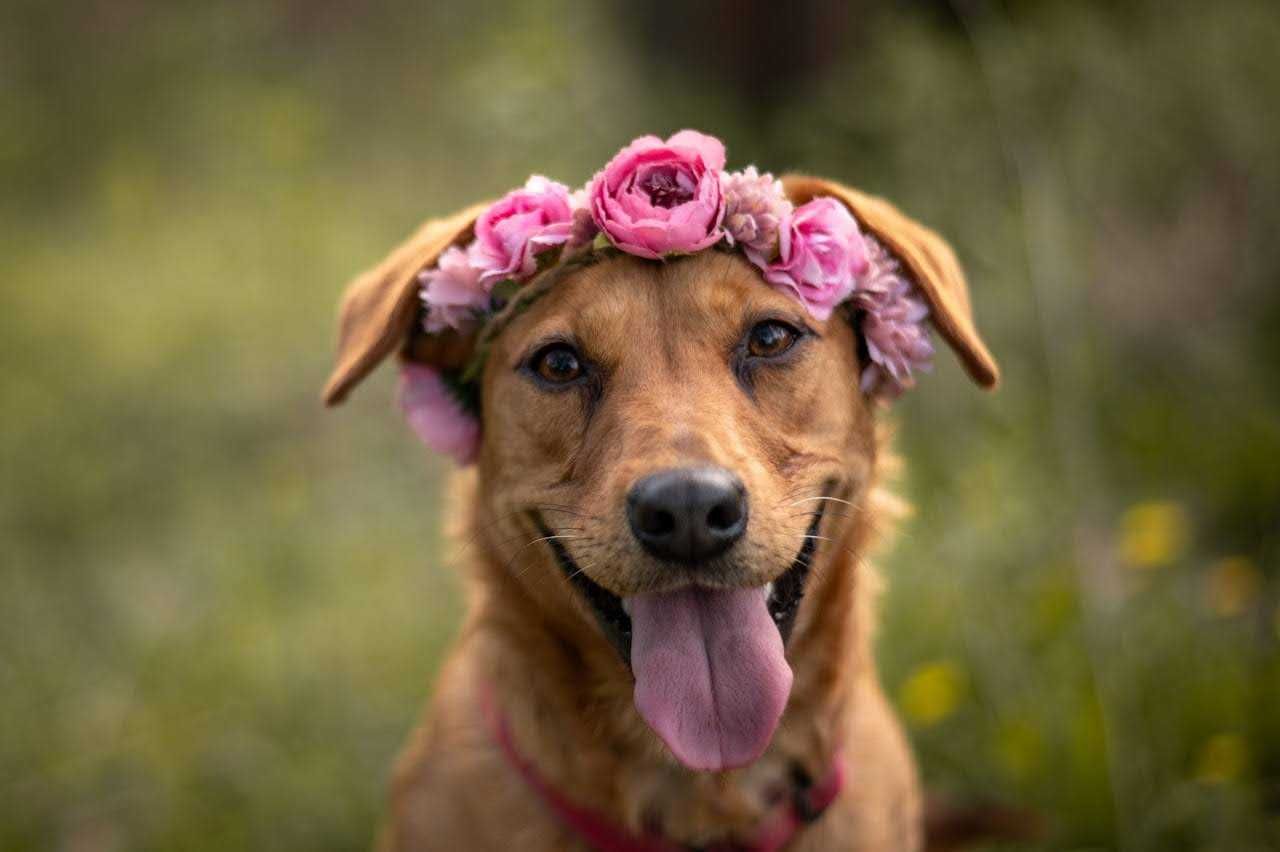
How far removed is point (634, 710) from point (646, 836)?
0.96 feet

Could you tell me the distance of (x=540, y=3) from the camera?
8391 mm

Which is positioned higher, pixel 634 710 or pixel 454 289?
pixel 454 289

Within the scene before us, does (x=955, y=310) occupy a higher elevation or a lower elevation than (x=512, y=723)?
higher

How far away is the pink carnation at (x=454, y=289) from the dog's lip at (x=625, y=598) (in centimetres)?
54

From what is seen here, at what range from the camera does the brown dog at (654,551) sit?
258 centimetres

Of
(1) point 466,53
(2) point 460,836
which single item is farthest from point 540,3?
(2) point 460,836

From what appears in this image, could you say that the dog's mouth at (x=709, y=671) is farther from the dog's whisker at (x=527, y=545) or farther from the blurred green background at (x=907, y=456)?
the blurred green background at (x=907, y=456)

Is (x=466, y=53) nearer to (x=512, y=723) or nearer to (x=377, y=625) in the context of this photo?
(x=377, y=625)

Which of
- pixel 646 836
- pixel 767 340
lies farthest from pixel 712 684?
pixel 767 340

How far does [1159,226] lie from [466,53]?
612 cm

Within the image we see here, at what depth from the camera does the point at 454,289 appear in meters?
2.82

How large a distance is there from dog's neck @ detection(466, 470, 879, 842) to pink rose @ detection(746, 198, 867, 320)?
0.60 m

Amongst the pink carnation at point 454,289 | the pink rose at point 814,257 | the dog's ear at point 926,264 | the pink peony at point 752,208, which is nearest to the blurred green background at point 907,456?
the dog's ear at point 926,264

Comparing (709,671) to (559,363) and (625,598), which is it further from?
(559,363)
